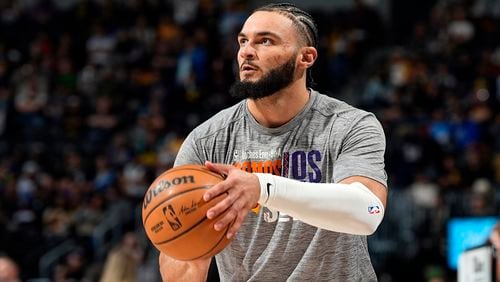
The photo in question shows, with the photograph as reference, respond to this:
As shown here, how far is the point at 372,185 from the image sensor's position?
13.4 ft

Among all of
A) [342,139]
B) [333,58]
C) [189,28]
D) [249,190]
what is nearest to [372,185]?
[342,139]

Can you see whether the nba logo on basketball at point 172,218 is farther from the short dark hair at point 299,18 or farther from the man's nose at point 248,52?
the short dark hair at point 299,18

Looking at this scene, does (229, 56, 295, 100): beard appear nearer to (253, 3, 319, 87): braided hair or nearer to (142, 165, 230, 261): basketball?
(253, 3, 319, 87): braided hair

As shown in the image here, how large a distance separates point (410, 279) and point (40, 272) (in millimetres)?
5560

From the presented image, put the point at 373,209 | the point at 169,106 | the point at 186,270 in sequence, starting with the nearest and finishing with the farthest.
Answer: the point at 373,209, the point at 186,270, the point at 169,106

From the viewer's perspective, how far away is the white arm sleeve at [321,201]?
375 centimetres

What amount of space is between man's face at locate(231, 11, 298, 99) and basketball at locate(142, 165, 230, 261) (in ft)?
2.60

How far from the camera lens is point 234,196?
11.7 ft

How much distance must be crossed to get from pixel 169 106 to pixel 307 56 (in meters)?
12.4

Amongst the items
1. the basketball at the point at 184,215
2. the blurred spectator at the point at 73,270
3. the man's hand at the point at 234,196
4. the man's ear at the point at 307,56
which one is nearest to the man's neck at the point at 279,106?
the man's ear at the point at 307,56

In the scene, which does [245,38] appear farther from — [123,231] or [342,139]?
[123,231]

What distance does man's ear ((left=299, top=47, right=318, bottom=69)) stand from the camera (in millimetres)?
4594

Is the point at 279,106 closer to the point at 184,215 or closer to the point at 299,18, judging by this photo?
the point at 299,18

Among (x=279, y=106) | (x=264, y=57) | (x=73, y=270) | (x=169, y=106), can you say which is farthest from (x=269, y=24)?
(x=169, y=106)
